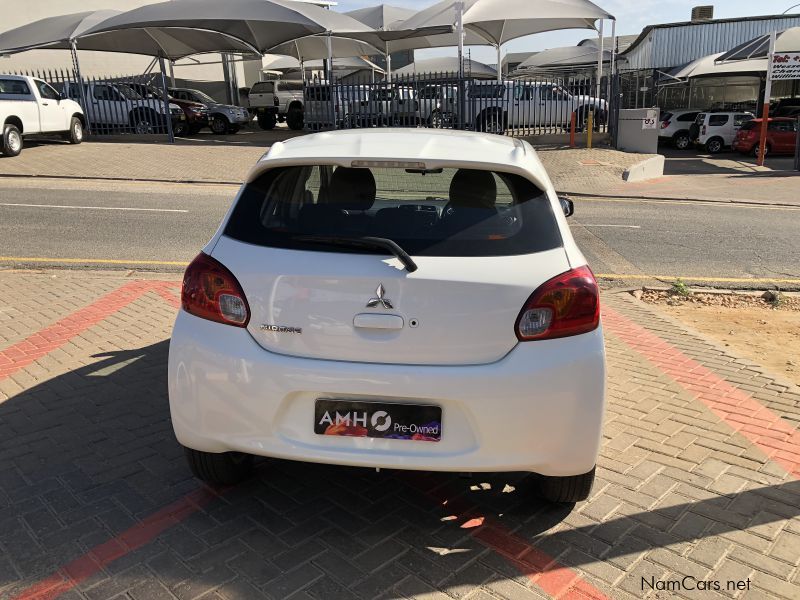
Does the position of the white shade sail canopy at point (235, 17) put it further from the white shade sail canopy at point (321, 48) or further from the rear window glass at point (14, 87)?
the white shade sail canopy at point (321, 48)

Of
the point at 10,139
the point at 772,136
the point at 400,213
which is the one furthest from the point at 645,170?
the point at 400,213

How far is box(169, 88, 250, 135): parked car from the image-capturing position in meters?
27.7

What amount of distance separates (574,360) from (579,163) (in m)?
17.3

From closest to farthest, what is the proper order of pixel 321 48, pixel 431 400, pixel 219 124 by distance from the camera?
pixel 431 400
pixel 219 124
pixel 321 48

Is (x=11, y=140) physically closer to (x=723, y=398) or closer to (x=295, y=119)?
(x=295, y=119)

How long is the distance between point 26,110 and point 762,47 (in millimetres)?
24123

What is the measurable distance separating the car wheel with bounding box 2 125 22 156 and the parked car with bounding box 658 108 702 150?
76.9ft

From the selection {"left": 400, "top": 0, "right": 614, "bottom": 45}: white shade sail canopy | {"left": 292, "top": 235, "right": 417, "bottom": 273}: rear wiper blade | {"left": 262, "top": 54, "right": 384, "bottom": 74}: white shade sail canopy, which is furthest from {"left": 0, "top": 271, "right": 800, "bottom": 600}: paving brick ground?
{"left": 262, "top": 54, "right": 384, "bottom": 74}: white shade sail canopy

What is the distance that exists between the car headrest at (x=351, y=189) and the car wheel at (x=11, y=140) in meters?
17.6

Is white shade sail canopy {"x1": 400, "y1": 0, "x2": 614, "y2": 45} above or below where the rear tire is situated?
above

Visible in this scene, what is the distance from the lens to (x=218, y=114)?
27750 mm

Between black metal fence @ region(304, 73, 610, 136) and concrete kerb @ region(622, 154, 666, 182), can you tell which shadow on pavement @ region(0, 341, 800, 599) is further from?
black metal fence @ region(304, 73, 610, 136)

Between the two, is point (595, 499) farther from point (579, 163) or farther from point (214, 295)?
point (579, 163)

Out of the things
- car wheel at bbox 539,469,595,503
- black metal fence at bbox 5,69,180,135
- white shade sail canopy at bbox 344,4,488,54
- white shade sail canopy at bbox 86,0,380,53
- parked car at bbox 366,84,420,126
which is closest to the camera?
car wheel at bbox 539,469,595,503
